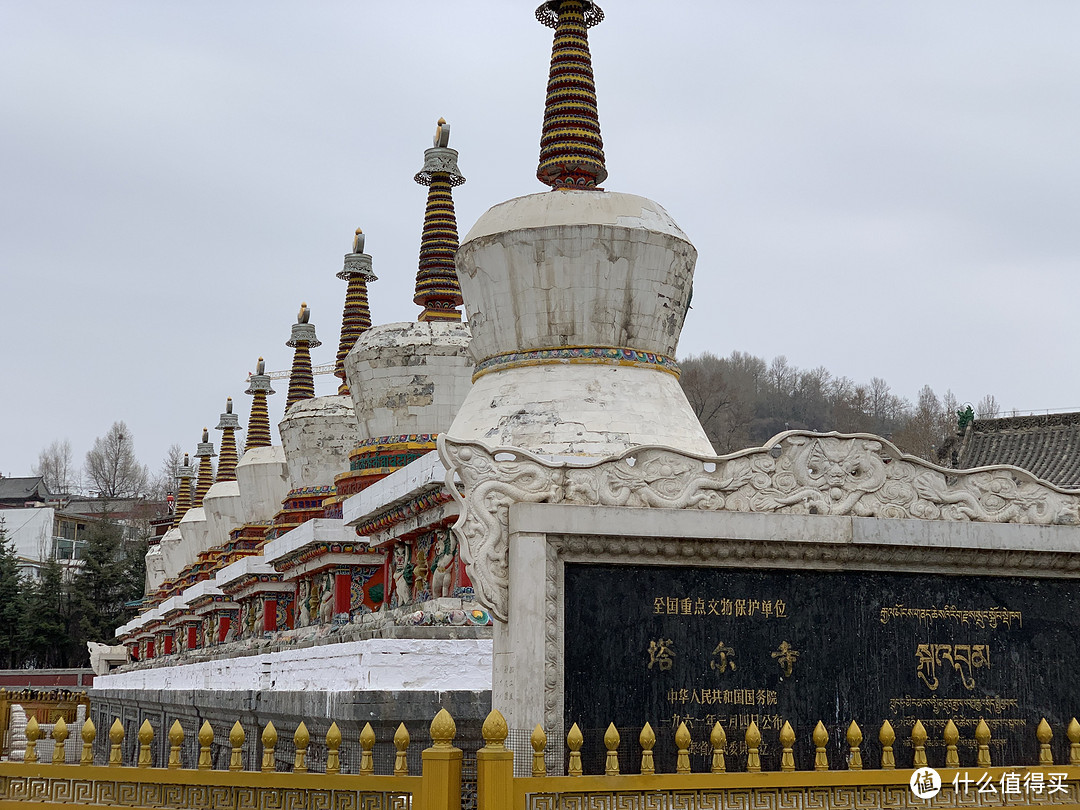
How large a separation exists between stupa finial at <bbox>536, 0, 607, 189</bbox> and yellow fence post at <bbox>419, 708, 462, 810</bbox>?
9635 mm

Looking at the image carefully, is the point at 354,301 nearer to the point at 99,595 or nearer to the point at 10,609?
the point at 10,609

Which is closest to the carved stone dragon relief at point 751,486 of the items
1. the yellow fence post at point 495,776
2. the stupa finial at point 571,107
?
the yellow fence post at point 495,776

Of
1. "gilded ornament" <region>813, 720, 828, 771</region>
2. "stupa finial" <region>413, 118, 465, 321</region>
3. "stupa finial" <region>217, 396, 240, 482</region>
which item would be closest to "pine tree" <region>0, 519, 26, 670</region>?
"stupa finial" <region>217, 396, 240, 482</region>

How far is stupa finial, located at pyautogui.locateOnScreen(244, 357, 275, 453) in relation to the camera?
4112 cm

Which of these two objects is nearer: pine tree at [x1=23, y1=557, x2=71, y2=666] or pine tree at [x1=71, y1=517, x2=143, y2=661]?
pine tree at [x1=23, y1=557, x2=71, y2=666]

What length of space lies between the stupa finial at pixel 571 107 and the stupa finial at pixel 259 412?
25703mm

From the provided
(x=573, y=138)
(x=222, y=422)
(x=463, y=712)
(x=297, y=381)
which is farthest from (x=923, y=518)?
(x=222, y=422)

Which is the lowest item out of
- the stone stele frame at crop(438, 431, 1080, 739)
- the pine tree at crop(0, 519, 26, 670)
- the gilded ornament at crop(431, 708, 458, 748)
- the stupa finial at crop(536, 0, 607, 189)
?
the gilded ornament at crop(431, 708, 458, 748)

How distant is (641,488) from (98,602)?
207 feet

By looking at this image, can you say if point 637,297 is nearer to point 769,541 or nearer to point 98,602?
point 769,541

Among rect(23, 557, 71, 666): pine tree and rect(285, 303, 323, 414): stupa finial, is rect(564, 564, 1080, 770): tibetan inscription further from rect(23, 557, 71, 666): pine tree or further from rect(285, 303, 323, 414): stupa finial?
rect(23, 557, 71, 666): pine tree

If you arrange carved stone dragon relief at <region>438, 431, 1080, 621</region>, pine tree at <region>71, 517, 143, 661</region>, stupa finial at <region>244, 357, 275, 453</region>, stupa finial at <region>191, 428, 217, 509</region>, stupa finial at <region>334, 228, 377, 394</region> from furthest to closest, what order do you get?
pine tree at <region>71, 517, 143, 661</region>, stupa finial at <region>191, 428, 217, 509</region>, stupa finial at <region>244, 357, 275, 453</region>, stupa finial at <region>334, 228, 377, 394</region>, carved stone dragon relief at <region>438, 431, 1080, 621</region>

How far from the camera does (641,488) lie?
884 centimetres

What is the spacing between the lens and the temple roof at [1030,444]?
31016 mm
